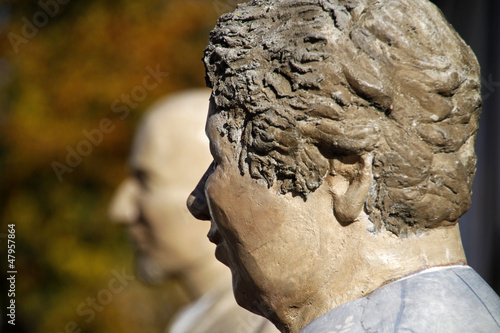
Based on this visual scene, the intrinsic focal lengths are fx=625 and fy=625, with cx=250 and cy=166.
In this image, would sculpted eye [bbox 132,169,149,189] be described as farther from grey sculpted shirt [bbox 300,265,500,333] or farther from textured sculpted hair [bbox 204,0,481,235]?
grey sculpted shirt [bbox 300,265,500,333]

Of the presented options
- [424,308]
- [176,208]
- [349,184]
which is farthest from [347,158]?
[176,208]

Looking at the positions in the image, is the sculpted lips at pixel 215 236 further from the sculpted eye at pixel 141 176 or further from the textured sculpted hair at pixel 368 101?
the sculpted eye at pixel 141 176

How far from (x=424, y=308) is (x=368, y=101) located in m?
0.56

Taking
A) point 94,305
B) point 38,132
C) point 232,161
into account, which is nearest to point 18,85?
point 38,132

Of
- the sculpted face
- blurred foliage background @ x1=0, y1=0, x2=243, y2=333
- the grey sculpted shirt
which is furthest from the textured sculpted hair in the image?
blurred foliage background @ x1=0, y1=0, x2=243, y2=333

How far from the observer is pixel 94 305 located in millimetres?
7371

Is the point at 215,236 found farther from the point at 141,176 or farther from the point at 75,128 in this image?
the point at 75,128

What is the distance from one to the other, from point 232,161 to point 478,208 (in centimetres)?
324

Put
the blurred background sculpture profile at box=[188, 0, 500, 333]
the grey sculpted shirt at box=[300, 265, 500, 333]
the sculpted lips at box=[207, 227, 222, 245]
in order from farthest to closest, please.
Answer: the sculpted lips at box=[207, 227, 222, 245]
the blurred background sculpture profile at box=[188, 0, 500, 333]
the grey sculpted shirt at box=[300, 265, 500, 333]

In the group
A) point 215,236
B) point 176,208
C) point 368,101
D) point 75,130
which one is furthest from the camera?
point 75,130

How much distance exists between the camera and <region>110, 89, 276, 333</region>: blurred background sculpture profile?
11.6ft

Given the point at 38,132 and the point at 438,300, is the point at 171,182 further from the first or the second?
the point at 38,132

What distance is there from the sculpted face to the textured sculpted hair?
1.75 metres

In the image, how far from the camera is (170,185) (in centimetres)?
361
